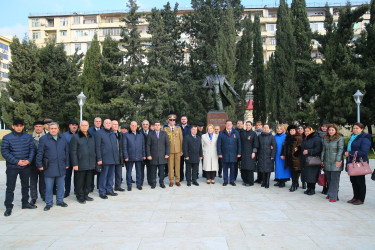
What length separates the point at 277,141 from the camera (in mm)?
8156

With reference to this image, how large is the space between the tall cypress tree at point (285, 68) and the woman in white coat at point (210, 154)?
15151 mm

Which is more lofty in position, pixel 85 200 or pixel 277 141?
pixel 277 141

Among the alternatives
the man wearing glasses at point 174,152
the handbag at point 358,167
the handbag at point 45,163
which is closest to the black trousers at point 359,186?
the handbag at point 358,167

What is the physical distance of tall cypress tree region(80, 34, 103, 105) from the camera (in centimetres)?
2502

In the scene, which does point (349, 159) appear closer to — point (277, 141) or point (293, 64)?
point (277, 141)

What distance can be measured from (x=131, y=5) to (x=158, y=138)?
1967 cm

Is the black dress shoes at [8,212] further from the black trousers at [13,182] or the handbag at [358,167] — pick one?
the handbag at [358,167]

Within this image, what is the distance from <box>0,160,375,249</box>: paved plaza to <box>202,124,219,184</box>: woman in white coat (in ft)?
4.54

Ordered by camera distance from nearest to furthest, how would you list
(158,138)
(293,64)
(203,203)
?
1. (203,203)
2. (158,138)
3. (293,64)

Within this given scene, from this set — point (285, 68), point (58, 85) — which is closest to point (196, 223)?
point (285, 68)

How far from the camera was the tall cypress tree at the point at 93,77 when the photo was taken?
25016 mm

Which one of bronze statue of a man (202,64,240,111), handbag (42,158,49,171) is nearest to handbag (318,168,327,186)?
bronze statue of a man (202,64,240,111)

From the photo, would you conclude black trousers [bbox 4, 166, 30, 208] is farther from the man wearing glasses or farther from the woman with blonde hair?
the woman with blonde hair

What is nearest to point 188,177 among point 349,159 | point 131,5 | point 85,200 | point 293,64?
point 85,200
